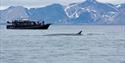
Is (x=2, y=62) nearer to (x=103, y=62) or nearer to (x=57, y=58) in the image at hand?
(x=57, y=58)

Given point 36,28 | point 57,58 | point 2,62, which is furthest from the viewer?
point 36,28

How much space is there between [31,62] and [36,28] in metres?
135

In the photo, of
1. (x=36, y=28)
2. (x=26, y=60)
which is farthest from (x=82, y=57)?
(x=36, y=28)

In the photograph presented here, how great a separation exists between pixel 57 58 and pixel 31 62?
4.67m

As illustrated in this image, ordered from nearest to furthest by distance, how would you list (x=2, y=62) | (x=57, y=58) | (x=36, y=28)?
(x=2, y=62), (x=57, y=58), (x=36, y=28)

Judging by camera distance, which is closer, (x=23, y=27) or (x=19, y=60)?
Result: (x=19, y=60)

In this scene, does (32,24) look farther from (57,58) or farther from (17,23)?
(57,58)

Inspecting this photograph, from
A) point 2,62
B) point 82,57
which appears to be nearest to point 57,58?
point 82,57

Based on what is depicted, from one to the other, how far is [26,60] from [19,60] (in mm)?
700

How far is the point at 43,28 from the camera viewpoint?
18138 cm

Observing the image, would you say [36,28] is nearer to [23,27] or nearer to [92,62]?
[23,27]

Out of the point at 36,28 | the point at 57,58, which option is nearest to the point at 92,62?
the point at 57,58

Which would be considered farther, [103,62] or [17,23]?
[17,23]

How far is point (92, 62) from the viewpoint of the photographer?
1778 inches
